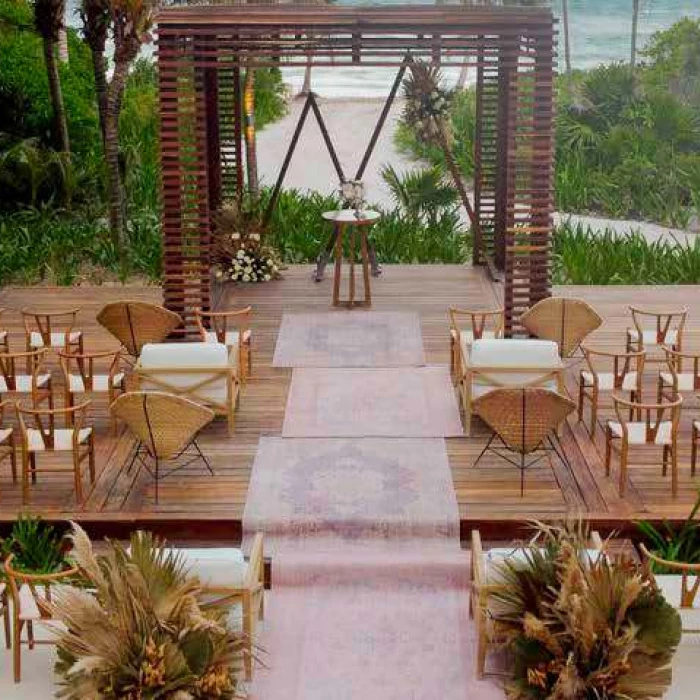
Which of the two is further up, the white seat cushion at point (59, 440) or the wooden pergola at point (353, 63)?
the wooden pergola at point (353, 63)

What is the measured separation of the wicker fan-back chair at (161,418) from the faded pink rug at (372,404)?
161cm

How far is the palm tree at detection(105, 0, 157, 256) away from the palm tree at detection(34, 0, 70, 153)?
1.88 meters

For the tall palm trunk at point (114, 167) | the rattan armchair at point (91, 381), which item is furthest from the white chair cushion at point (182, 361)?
the tall palm trunk at point (114, 167)

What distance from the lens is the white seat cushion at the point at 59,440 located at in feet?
37.2

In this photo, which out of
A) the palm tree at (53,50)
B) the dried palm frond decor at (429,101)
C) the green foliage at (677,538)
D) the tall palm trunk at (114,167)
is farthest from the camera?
the palm tree at (53,50)

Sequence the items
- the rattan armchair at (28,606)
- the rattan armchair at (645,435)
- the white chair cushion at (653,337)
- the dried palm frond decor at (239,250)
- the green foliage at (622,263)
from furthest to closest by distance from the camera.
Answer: the green foliage at (622,263) → the dried palm frond decor at (239,250) → the white chair cushion at (653,337) → the rattan armchair at (645,435) → the rattan armchair at (28,606)

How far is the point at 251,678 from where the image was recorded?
9.06 m

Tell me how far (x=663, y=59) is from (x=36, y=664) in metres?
30.1

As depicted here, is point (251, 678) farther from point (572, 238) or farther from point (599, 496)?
point (572, 238)

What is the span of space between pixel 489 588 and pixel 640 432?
3125 mm

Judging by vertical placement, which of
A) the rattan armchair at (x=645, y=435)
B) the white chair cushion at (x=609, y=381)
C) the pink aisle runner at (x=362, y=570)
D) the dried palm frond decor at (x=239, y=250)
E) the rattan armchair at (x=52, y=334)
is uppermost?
the dried palm frond decor at (x=239, y=250)

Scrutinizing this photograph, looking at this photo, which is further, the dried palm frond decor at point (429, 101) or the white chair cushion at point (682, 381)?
the dried palm frond decor at point (429, 101)

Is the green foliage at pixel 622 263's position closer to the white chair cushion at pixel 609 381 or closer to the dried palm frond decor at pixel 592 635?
the white chair cushion at pixel 609 381

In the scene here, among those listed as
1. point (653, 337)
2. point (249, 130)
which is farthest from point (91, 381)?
point (249, 130)
